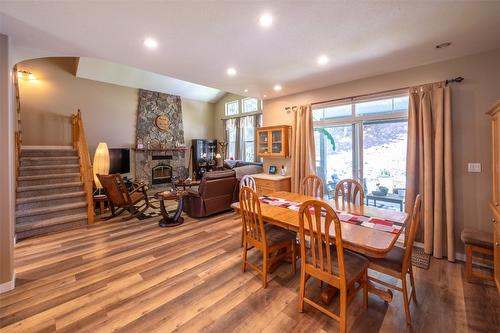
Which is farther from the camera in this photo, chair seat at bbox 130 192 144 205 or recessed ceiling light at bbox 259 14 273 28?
chair seat at bbox 130 192 144 205

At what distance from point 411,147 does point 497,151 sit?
3.19ft

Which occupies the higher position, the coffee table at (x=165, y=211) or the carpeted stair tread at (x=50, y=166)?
the carpeted stair tread at (x=50, y=166)

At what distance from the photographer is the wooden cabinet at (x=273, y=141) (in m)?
4.60

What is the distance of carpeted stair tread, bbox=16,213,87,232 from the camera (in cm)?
345

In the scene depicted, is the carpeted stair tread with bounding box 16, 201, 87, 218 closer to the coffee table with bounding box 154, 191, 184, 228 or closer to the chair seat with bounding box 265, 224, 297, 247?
the coffee table with bounding box 154, 191, 184, 228

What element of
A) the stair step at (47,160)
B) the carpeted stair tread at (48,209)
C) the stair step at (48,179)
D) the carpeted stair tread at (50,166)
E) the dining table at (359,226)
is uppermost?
the stair step at (47,160)

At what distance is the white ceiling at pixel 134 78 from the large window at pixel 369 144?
5257 mm

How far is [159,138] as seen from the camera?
24.6 ft

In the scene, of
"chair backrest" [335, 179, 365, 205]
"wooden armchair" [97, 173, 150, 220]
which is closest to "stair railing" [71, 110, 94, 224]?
"wooden armchair" [97, 173, 150, 220]

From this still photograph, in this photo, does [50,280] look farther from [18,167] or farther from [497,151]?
[497,151]

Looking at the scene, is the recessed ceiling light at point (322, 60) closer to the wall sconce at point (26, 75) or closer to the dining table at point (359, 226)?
the dining table at point (359, 226)

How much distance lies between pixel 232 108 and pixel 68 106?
518 cm

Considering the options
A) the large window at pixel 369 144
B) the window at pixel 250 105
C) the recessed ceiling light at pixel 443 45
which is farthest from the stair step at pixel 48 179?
the recessed ceiling light at pixel 443 45

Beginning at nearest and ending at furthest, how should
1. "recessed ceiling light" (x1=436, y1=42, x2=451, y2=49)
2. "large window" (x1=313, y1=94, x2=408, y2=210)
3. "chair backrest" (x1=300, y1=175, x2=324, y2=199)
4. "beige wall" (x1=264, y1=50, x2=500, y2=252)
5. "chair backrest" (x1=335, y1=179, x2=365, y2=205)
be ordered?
"recessed ceiling light" (x1=436, y1=42, x2=451, y2=49)
"beige wall" (x1=264, y1=50, x2=500, y2=252)
"chair backrest" (x1=335, y1=179, x2=365, y2=205)
"chair backrest" (x1=300, y1=175, x2=324, y2=199)
"large window" (x1=313, y1=94, x2=408, y2=210)
